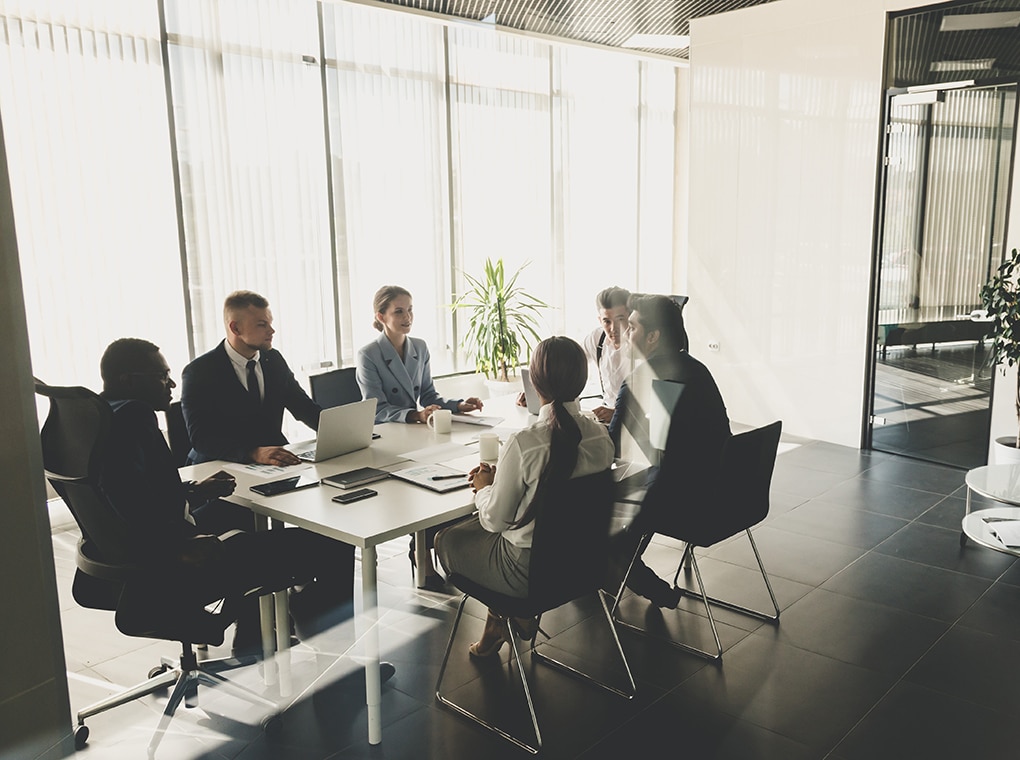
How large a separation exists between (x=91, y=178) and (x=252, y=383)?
2144 millimetres

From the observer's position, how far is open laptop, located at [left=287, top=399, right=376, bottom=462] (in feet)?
11.6

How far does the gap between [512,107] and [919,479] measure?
456 centimetres

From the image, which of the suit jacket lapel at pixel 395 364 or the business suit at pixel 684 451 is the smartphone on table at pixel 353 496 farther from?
the suit jacket lapel at pixel 395 364

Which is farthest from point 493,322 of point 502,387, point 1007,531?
point 1007,531

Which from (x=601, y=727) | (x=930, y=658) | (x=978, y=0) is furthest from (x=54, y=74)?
(x=978, y=0)

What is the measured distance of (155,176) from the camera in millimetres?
5359

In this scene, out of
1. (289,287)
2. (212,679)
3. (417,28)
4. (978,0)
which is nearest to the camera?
(212,679)

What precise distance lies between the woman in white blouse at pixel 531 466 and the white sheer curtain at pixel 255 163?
3.48 m

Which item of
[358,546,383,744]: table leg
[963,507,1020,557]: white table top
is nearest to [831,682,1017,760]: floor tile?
[963,507,1020,557]: white table top

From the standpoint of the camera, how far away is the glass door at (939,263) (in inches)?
227

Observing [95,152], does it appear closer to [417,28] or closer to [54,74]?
[54,74]

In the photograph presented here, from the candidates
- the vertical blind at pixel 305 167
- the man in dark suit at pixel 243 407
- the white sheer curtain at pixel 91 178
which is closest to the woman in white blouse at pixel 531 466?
the man in dark suit at pixel 243 407

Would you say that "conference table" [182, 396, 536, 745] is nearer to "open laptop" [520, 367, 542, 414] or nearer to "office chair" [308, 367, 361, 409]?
"open laptop" [520, 367, 542, 414]

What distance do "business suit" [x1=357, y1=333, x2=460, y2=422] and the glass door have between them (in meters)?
3.71
